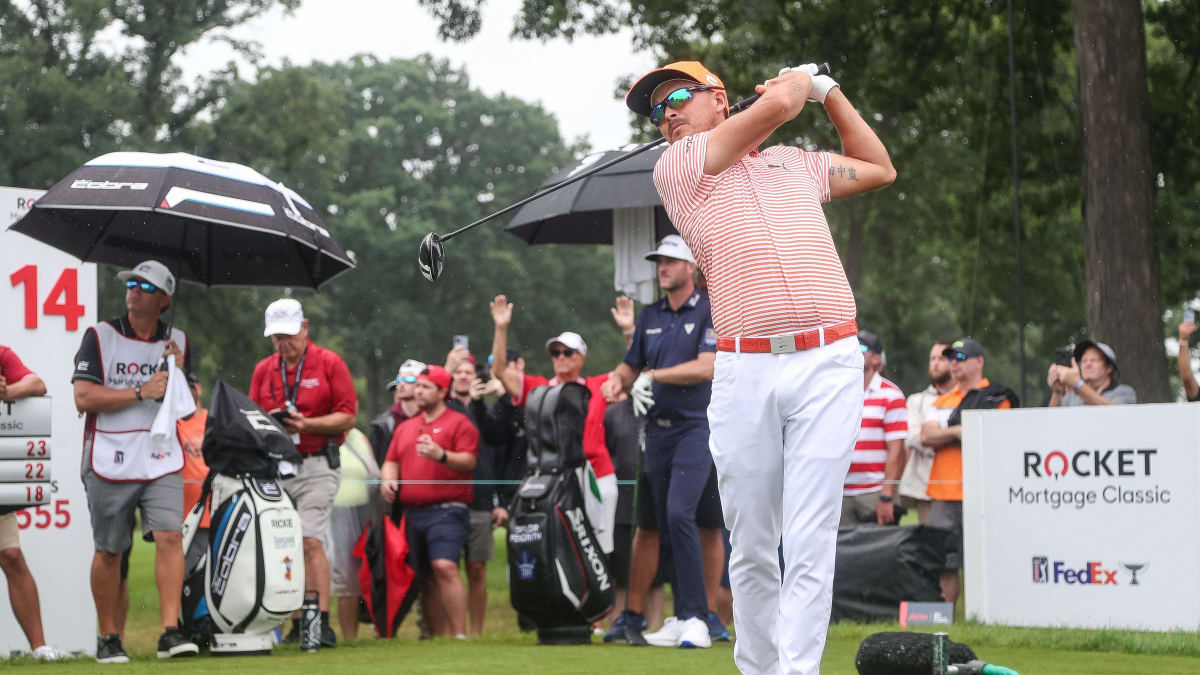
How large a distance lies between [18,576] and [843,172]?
519 centimetres

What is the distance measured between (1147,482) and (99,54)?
28257 millimetres

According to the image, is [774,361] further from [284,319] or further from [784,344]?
[284,319]

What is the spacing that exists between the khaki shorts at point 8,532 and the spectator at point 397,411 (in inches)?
112

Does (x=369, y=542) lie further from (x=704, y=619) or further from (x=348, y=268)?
(x=704, y=619)

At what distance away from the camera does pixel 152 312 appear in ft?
27.4

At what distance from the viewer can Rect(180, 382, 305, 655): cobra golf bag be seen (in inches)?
321

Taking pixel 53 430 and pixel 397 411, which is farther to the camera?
pixel 397 411

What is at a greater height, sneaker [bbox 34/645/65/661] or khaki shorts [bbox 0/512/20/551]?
khaki shorts [bbox 0/512/20/551]

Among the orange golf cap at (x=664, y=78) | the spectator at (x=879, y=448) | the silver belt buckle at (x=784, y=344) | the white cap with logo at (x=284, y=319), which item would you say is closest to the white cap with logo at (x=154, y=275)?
the white cap with logo at (x=284, y=319)

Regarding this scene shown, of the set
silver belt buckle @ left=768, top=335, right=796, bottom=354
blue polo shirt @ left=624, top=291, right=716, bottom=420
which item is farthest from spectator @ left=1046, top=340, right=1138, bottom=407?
silver belt buckle @ left=768, top=335, right=796, bottom=354

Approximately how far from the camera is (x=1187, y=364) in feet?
32.2

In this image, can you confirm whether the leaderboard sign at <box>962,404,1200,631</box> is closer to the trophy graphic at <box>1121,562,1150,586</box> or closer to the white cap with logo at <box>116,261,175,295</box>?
the trophy graphic at <box>1121,562,1150,586</box>

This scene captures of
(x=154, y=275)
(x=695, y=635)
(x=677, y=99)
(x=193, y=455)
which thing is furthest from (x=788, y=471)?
(x=193, y=455)

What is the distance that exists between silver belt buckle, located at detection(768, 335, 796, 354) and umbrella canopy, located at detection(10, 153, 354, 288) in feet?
13.2
